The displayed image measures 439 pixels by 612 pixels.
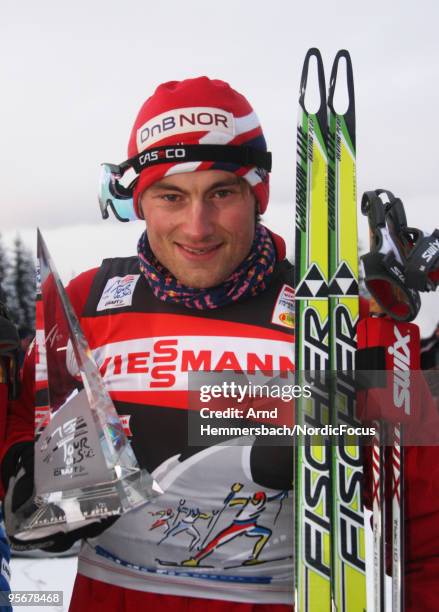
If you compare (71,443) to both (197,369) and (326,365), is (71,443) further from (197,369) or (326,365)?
(326,365)

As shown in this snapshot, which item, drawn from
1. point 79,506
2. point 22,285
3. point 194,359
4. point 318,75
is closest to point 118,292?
point 194,359

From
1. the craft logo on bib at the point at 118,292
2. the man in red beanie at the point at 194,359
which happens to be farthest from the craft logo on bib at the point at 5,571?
the craft logo on bib at the point at 118,292

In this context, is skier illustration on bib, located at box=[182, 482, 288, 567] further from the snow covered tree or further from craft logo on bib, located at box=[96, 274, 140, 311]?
the snow covered tree

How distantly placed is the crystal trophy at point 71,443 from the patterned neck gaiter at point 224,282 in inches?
10.9

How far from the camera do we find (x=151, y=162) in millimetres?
2246

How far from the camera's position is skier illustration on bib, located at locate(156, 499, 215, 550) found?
2195 millimetres

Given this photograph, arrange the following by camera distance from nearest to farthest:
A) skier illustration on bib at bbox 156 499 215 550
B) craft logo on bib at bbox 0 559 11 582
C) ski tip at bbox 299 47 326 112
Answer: skier illustration on bib at bbox 156 499 215 550 < ski tip at bbox 299 47 326 112 < craft logo on bib at bbox 0 559 11 582

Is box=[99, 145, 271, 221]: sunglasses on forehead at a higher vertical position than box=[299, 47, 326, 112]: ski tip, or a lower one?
lower

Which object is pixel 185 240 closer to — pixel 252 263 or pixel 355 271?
pixel 252 263

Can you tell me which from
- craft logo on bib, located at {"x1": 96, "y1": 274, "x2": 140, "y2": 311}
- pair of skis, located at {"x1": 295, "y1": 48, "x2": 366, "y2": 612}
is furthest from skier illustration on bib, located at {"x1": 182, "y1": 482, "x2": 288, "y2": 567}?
craft logo on bib, located at {"x1": 96, "y1": 274, "x2": 140, "y2": 311}

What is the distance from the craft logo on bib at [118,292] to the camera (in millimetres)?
2387

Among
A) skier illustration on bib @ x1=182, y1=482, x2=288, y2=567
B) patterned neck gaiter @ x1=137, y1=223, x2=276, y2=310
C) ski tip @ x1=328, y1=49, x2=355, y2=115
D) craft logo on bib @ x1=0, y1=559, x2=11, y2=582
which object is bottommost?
craft logo on bib @ x1=0, y1=559, x2=11, y2=582

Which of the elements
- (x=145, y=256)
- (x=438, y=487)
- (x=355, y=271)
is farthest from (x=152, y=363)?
(x=438, y=487)

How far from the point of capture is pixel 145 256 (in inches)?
92.5
